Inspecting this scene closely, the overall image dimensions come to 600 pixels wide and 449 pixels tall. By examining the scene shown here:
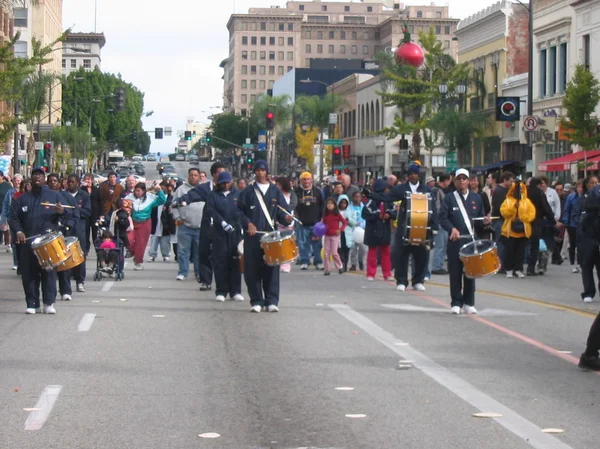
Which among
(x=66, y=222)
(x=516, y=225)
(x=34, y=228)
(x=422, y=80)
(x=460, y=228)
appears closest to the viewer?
(x=34, y=228)

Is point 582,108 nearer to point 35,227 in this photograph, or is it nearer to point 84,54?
point 35,227

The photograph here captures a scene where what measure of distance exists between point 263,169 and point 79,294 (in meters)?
4.12

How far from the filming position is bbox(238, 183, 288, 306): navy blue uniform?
622 inches

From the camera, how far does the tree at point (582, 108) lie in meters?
41.2

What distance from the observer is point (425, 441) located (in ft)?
25.2

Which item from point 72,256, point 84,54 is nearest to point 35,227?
point 72,256

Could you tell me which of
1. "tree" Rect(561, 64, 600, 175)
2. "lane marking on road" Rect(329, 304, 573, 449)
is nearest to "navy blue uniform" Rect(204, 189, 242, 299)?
"lane marking on road" Rect(329, 304, 573, 449)

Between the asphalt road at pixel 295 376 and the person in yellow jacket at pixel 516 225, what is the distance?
17.7 feet

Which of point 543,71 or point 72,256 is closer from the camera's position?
point 72,256

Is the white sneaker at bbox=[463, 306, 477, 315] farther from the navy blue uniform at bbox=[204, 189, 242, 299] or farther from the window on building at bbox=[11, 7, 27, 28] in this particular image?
the window on building at bbox=[11, 7, 27, 28]

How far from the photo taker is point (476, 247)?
15.1m

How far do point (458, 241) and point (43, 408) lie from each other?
7877mm

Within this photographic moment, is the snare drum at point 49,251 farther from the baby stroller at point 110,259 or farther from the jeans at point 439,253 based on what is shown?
the jeans at point 439,253

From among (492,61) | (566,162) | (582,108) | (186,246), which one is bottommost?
(186,246)
